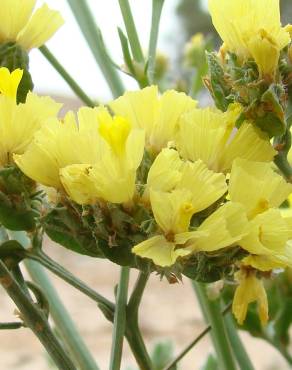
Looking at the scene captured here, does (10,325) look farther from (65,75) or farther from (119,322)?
(65,75)

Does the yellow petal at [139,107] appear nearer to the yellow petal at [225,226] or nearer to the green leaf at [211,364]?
the yellow petal at [225,226]

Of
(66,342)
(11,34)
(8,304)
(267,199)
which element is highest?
(11,34)

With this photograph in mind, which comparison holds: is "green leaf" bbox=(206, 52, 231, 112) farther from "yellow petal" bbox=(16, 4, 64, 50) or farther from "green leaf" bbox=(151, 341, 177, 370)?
"green leaf" bbox=(151, 341, 177, 370)

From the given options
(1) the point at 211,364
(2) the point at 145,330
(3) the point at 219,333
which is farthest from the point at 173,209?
(2) the point at 145,330

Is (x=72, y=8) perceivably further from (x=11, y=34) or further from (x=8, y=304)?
(x=8, y=304)

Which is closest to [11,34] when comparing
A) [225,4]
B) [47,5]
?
[47,5]

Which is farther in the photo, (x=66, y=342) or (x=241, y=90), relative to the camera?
(x=66, y=342)
